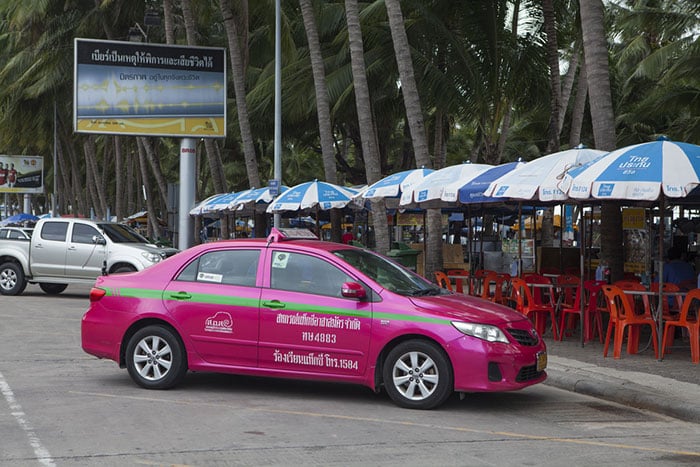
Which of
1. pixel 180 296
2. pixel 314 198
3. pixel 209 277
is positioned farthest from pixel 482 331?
pixel 314 198

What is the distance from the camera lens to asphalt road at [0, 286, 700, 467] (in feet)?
22.2

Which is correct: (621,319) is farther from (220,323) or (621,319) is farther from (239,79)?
(239,79)

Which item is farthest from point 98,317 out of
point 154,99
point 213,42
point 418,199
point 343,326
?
point 213,42

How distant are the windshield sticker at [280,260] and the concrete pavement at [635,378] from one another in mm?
3468

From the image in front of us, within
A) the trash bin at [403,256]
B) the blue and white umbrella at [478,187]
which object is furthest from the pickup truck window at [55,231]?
the blue and white umbrella at [478,187]

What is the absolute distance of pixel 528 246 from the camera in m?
21.1

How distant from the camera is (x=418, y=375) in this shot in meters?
8.48

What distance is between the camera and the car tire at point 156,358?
9.31 m

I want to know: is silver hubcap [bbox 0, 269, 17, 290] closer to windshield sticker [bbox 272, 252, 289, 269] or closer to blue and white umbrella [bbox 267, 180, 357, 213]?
blue and white umbrella [bbox 267, 180, 357, 213]

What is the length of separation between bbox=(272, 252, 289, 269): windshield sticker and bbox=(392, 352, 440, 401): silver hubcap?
62.3 inches

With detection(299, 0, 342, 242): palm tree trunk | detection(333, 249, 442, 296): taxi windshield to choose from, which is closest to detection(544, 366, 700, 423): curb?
detection(333, 249, 442, 296): taxi windshield

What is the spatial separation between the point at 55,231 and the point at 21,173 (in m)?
49.1

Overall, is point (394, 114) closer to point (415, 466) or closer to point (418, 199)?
point (418, 199)

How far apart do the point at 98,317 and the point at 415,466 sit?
14.8 ft
